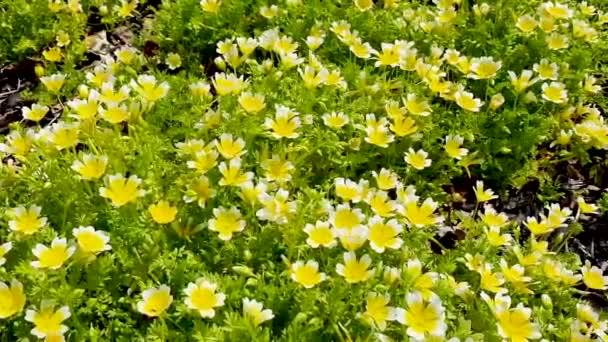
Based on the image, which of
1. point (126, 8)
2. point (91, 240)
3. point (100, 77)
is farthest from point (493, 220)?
point (126, 8)

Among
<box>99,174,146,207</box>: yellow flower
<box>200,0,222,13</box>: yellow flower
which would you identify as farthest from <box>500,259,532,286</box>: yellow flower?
<box>200,0,222,13</box>: yellow flower

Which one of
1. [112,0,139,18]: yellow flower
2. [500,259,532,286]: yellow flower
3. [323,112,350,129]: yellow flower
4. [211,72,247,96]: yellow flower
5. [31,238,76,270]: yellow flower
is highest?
[211,72,247,96]: yellow flower

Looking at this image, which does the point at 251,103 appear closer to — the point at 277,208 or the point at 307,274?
the point at 277,208

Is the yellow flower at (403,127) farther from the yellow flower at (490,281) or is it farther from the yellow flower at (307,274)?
the yellow flower at (307,274)

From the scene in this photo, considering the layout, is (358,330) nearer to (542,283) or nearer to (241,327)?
(241,327)

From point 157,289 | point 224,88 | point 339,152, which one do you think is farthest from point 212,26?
point 157,289

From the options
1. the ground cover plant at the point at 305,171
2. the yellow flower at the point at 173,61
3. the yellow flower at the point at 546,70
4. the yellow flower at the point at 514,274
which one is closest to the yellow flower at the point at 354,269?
the ground cover plant at the point at 305,171

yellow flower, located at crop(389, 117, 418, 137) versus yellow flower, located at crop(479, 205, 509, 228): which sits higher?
yellow flower, located at crop(389, 117, 418, 137)

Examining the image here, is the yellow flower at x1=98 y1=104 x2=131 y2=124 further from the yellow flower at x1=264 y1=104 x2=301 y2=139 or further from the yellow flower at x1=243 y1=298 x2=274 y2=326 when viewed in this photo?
the yellow flower at x1=243 y1=298 x2=274 y2=326
